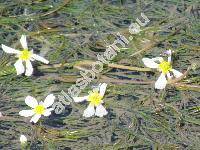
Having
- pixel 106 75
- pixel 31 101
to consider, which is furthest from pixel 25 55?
pixel 106 75

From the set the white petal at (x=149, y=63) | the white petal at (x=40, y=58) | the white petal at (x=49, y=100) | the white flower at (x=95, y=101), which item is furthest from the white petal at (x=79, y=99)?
the white petal at (x=149, y=63)

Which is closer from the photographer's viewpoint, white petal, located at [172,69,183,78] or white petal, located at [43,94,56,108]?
white petal, located at [43,94,56,108]

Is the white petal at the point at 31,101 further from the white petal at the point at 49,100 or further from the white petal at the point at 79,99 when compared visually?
the white petal at the point at 79,99

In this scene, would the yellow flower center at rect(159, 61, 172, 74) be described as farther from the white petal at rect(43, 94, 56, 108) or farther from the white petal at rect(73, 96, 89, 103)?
the white petal at rect(43, 94, 56, 108)

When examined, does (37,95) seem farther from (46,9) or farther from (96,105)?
(46,9)

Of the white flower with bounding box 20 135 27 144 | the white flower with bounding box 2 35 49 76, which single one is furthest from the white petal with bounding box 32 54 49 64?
the white flower with bounding box 20 135 27 144

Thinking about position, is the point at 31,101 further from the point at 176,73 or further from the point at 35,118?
the point at 176,73

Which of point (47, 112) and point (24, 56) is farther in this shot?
point (24, 56)
